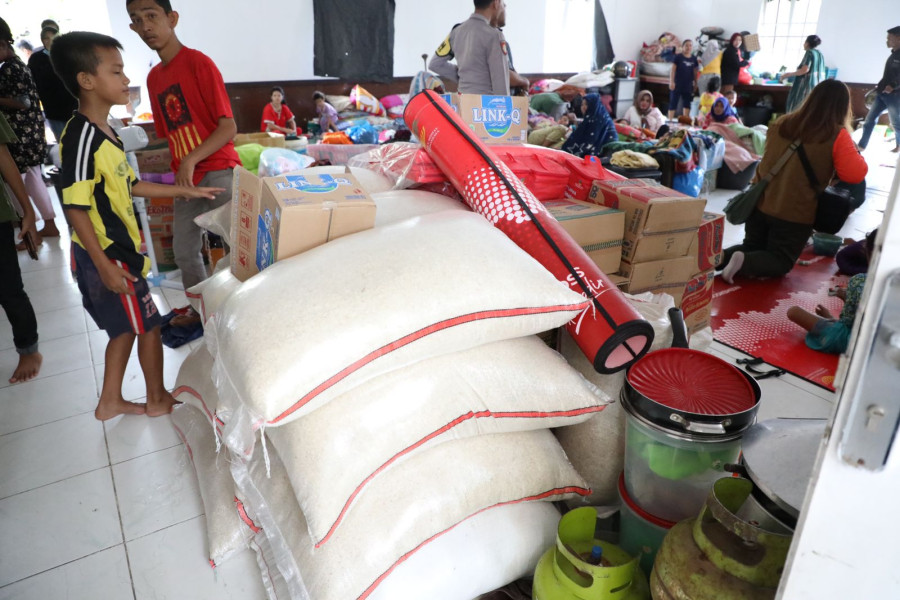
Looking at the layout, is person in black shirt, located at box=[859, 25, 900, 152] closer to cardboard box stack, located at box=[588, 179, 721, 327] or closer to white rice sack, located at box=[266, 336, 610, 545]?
cardboard box stack, located at box=[588, 179, 721, 327]

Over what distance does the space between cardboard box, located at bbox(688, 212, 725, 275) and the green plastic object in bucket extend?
1813 millimetres

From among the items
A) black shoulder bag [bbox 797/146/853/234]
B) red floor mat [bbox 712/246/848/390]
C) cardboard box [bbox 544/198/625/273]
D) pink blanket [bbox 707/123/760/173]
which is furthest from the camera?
pink blanket [bbox 707/123/760/173]

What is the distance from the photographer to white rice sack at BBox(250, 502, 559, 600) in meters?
1.12

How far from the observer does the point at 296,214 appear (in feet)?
4.05

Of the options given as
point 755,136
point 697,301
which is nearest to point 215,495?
point 697,301

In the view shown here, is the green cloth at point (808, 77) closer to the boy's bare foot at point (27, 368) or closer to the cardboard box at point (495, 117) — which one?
the cardboard box at point (495, 117)

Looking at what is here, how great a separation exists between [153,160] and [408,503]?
304 cm

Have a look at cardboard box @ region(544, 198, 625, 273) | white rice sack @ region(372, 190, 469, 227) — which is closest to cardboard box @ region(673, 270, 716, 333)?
cardboard box @ region(544, 198, 625, 273)

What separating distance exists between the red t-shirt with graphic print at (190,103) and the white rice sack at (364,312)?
4.14ft

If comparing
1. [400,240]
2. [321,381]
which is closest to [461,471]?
[321,381]

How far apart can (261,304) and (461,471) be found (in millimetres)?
535

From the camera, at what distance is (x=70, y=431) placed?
6.10 feet

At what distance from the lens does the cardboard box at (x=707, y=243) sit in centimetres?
199

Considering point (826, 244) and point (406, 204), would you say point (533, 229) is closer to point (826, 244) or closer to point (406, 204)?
point (406, 204)
